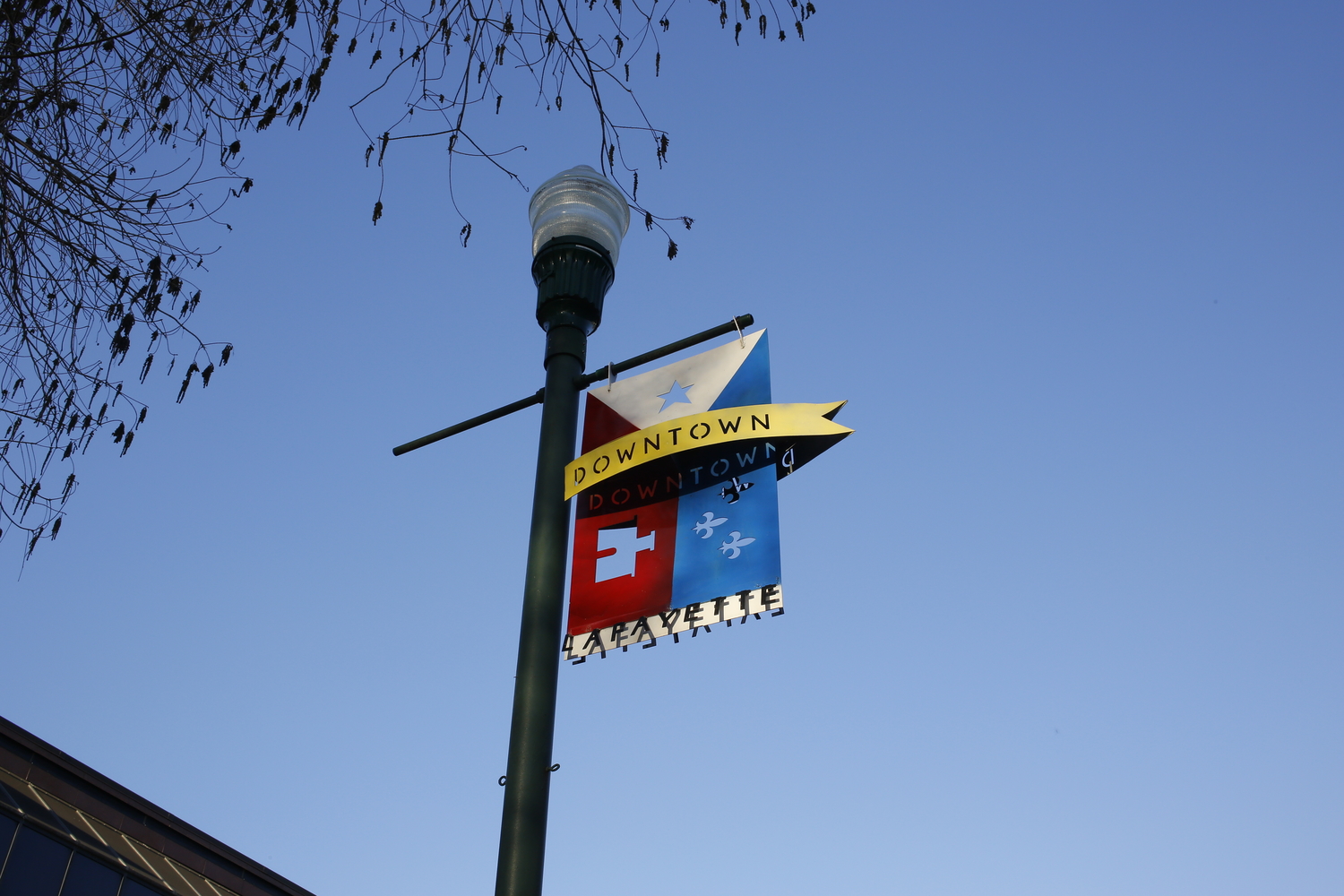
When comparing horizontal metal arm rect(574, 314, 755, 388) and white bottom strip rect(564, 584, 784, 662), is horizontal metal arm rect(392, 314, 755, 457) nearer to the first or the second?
horizontal metal arm rect(574, 314, 755, 388)

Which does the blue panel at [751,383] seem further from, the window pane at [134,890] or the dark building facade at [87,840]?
the window pane at [134,890]

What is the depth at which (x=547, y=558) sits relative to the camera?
457cm

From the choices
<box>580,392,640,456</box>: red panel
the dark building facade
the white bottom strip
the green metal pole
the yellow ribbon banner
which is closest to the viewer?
the green metal pole

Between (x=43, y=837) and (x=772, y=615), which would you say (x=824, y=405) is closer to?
(x=772, y=615)

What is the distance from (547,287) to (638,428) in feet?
2.82

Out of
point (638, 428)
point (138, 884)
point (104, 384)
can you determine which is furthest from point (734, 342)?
point (138, 884)

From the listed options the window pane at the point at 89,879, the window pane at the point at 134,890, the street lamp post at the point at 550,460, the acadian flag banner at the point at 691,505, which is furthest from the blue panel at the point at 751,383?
the window pane at the point at 134,890

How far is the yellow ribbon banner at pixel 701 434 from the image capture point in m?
4.74

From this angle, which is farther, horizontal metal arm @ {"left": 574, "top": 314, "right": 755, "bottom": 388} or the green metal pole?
horizontal metal arm @ {"left": 574, "top": 314, "right": 755, "bottom": 388}

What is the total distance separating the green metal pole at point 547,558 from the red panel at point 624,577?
0.44 feet

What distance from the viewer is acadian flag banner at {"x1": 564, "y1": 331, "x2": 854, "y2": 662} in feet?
14.6

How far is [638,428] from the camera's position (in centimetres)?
513

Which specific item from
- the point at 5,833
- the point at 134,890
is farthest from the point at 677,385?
the point at 134,890

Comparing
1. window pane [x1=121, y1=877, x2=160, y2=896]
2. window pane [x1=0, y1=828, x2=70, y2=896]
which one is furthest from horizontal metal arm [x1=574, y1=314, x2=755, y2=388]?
window pane [x1=121, y1=877, x2=160, y2=896]
